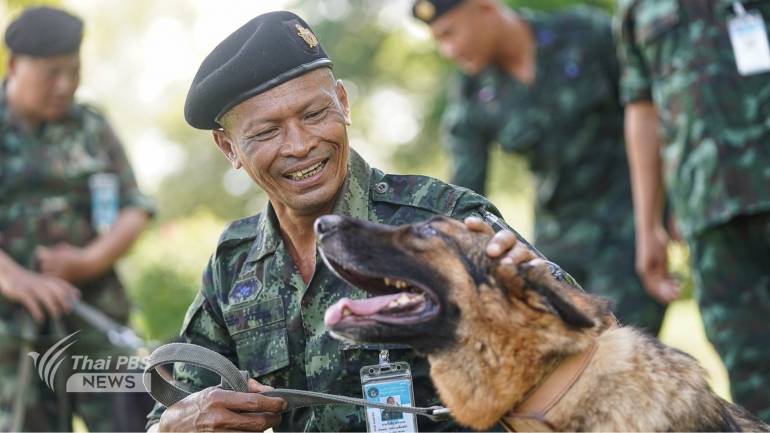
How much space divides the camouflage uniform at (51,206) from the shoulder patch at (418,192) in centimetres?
271

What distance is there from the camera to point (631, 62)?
210 inches

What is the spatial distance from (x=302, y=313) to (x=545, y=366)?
97cm

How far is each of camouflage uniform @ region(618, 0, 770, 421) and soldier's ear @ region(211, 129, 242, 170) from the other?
226cm

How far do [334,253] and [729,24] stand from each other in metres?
2.57

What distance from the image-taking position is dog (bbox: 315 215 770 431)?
9.57ft

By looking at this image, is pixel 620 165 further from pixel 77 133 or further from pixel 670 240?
pixel 77 133

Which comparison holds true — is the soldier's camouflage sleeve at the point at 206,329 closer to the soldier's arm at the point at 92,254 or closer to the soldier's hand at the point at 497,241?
the soldier's hand at the point at 497,241

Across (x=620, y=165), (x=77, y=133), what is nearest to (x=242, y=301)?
(x=77, y=133)

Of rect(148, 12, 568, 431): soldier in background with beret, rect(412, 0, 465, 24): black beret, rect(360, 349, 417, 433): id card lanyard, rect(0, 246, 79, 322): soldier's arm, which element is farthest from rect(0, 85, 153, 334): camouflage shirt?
rect(360, 349, 417, 433): id card lanyard

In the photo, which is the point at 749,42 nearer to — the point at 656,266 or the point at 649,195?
the point at 649,195

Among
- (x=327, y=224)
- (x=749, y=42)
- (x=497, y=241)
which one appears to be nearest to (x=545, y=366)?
(x=497, y=241)

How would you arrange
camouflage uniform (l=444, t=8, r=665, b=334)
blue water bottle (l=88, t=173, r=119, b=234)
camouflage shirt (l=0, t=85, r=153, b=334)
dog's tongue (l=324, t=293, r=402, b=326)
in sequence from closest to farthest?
dog's tongue (l=324, t=293, r=402, b=326), camouflage shirt (l=0, t=85, r=153, b=334), blue water bottle (l=88, t=173, r=119, b=234), camouflage uniform (l=444, t=8, r=665, b=334)

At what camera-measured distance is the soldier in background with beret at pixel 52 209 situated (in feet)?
19.1

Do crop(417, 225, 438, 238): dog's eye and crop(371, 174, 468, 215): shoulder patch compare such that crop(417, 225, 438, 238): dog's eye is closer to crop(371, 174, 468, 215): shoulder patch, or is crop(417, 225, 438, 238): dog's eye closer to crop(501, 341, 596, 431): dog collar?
crop(371, 174, 468, 215): shoulder patch
